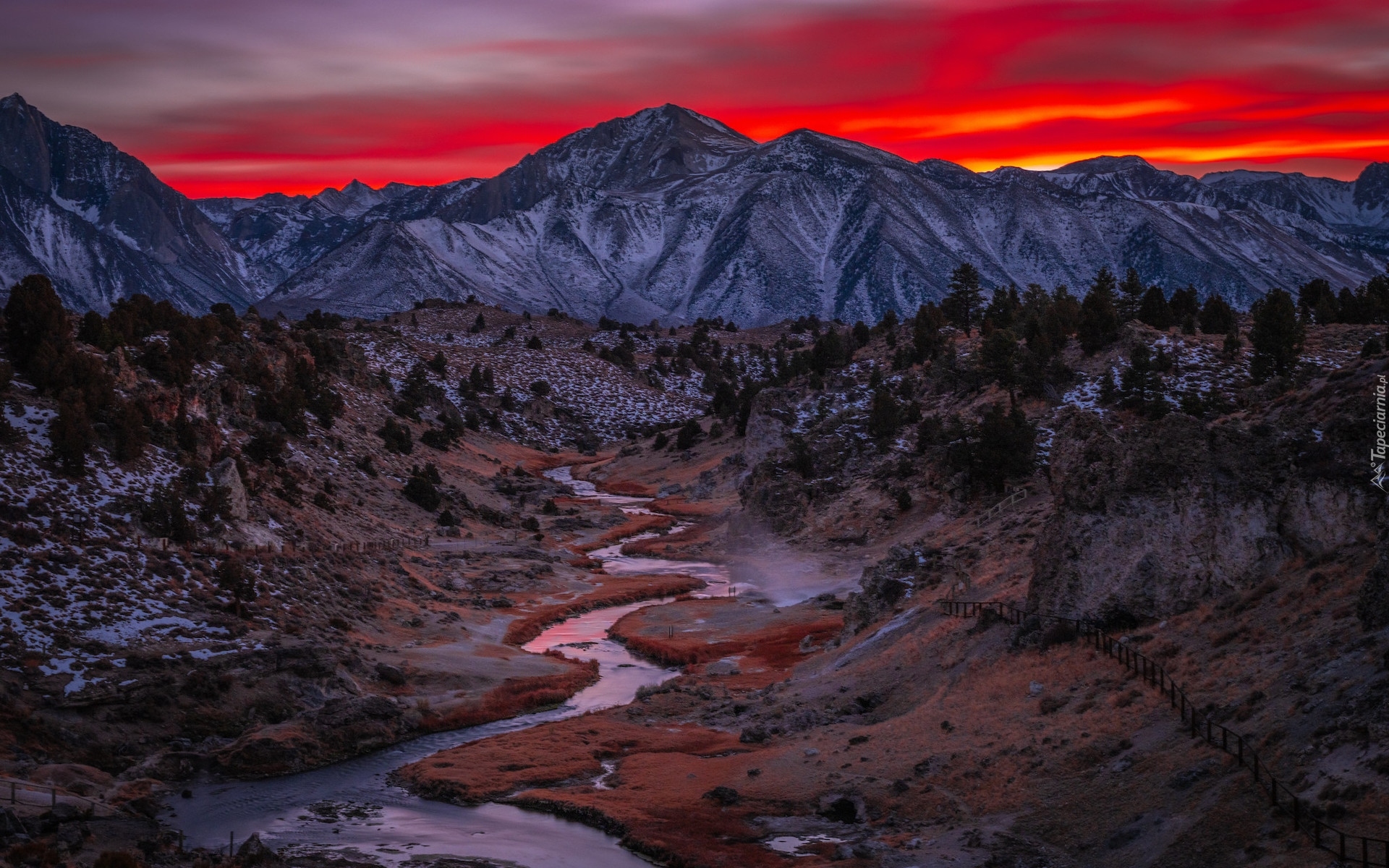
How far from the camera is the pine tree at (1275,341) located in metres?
76.0

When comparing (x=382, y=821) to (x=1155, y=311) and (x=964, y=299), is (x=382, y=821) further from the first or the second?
(x=964, y=299)

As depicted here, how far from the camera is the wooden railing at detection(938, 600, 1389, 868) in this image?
20.7 metres

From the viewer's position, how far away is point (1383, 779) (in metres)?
22.0

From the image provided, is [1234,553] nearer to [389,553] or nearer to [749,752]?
Result: [749,752]

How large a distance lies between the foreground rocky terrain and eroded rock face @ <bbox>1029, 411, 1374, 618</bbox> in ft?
0.37

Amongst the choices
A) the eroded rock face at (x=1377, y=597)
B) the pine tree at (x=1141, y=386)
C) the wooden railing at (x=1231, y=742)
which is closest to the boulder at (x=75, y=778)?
the wooden railing at (x=1231, y=742)

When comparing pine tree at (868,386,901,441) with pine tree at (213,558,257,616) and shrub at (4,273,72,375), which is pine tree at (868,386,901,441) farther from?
shrub at (4,273,72,375)

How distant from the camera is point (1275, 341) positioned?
76.2m

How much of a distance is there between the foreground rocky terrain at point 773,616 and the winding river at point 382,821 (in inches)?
30.5

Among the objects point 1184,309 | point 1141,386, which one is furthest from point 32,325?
point 1184,309

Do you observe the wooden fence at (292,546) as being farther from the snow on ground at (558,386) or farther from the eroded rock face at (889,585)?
the snow on ground at (558,386)

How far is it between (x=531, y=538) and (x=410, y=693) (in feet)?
138

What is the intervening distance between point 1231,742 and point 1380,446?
10127 millimetres

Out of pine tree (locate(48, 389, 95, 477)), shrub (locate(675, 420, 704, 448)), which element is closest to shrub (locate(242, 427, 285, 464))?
pine tree (locate(48, 389, 95, 477))
